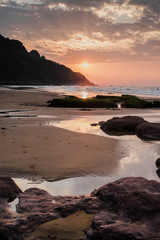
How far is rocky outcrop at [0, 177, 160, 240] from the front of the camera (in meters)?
2.27

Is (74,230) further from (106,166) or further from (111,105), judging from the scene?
(111,105)

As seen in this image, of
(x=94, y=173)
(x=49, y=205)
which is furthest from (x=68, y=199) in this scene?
(x=94, y=173)

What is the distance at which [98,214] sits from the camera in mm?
2568

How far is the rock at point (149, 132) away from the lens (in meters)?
7.78

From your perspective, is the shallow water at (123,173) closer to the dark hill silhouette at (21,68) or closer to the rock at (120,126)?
the rock at (120,126)

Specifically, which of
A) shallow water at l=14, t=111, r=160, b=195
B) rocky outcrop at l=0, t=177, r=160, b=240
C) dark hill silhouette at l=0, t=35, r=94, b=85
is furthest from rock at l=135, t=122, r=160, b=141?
dark hill silhouette at l=0, t=35, r=94, b=85

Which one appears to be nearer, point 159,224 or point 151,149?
point 159,224

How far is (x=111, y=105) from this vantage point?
60.1 ft

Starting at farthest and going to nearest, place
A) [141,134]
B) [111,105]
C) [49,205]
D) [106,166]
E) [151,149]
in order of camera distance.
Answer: [111,105] < [141,134] < [151,149] < [106,166] < [49,205]

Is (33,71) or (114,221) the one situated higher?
(33,71)

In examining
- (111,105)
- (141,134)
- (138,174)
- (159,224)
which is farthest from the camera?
(111,105)

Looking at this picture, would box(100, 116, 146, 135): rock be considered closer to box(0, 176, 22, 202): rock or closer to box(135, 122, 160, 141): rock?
box(135, 122, 160, 141): rock

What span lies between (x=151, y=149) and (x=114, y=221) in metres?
4.26

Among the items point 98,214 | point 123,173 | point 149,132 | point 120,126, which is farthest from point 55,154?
point 120,126
